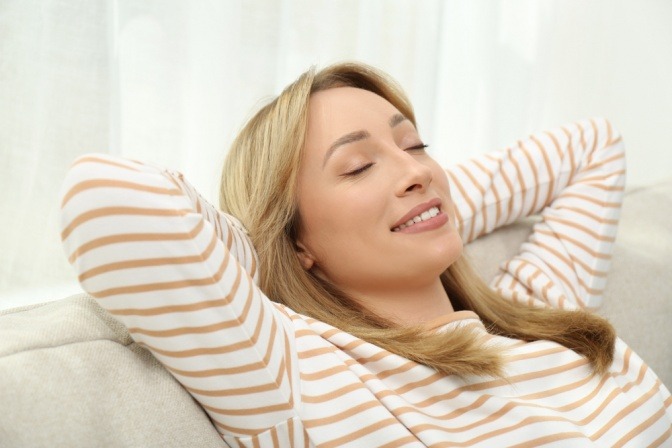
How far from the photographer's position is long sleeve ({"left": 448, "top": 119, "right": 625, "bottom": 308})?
1.42 m

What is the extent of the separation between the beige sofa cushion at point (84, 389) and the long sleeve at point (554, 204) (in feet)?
2.41

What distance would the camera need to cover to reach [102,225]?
0.80 meters

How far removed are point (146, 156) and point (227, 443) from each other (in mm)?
778

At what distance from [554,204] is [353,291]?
562 mm

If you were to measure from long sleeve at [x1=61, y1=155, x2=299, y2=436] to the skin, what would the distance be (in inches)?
10.2

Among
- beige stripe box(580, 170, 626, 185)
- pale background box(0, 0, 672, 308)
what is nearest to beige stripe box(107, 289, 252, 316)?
pale background box(0, 0, 672, 308)

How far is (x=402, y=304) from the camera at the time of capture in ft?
3.85


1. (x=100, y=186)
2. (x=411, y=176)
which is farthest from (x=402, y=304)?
(x=100, y=186)

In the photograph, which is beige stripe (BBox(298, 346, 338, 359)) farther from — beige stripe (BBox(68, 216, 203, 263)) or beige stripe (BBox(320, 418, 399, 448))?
beige stripe (BBox(68, 216, 203, 263))

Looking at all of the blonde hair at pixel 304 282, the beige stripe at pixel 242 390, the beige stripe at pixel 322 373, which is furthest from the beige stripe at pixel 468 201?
the beige stripe at pixel 242 390

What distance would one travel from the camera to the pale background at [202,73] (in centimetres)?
138

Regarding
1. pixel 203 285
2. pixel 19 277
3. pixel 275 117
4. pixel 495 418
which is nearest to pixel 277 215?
pixel 275 117

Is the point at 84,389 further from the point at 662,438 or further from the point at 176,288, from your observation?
the point at 662,438

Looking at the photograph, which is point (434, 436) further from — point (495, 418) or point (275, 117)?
point (275, 117)
